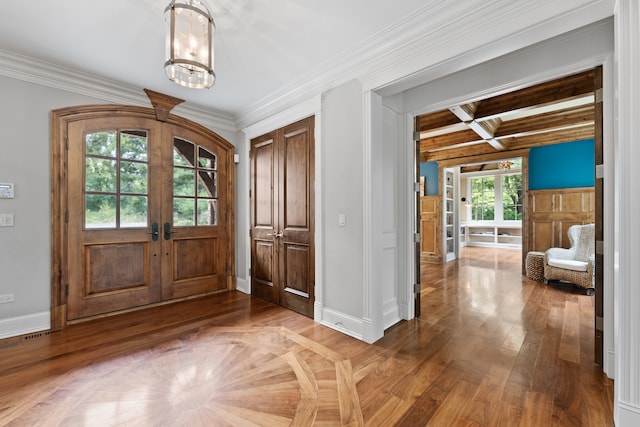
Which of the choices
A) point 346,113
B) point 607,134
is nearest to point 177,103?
point 346,113

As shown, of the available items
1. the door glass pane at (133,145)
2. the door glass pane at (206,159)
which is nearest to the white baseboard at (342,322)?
the door glass pane at (206,159)

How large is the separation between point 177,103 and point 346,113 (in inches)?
94.6

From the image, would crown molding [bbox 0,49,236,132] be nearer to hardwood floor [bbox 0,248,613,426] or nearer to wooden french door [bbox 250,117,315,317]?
wooden french door [bbox 250,117,315,317]

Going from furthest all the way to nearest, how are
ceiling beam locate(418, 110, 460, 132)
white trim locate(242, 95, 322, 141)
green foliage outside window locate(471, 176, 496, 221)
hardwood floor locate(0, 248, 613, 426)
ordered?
green foliage outside window locate(471, 176, 496, 221) < ceiling beam locate(418, 110, 460, 132) < white trim locate(242, 95, 322, 141) < hardwood floor locate(0, 248, 613, 426)

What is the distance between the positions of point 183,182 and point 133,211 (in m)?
0.72

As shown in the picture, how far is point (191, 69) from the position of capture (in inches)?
76.7

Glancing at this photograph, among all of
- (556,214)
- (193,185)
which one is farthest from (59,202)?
(556,214)

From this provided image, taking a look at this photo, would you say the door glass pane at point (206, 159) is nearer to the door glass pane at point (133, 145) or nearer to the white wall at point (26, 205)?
the door glass pane at point (133, 145)

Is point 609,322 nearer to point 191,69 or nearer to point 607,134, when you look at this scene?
point 607,134

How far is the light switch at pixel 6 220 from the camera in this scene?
2.71 metres

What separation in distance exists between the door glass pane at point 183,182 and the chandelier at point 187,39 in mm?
2140

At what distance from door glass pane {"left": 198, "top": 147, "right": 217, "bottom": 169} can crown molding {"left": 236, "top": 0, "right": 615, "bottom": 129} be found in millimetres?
2095

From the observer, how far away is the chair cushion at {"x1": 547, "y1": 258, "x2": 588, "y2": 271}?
417cm

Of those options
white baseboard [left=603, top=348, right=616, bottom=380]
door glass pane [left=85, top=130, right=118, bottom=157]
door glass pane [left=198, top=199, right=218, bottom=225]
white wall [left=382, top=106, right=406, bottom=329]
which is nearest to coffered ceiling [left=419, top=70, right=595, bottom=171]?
white wall [left=382, top=106, right=406, bottom=329]
